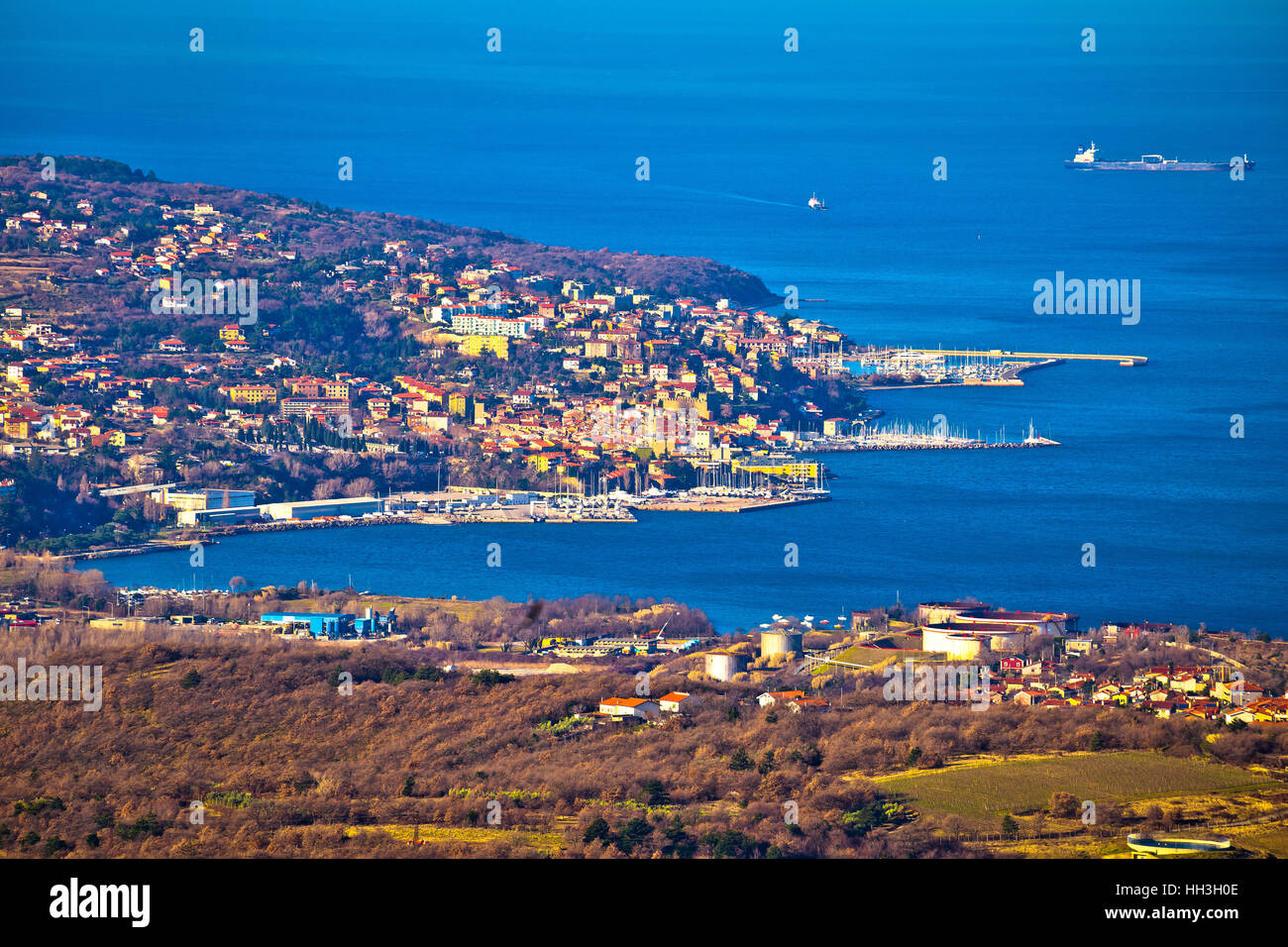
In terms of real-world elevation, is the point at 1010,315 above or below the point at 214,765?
above

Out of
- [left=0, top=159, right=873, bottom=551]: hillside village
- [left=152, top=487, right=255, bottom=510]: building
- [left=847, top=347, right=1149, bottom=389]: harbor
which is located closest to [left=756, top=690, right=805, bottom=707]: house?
[left=0, top=159, right=873, bottom=551]: hillside village

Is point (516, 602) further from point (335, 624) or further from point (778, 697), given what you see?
point (778, 697)

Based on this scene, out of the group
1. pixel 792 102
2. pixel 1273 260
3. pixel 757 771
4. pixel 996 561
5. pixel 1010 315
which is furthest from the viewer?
pixel 792 102

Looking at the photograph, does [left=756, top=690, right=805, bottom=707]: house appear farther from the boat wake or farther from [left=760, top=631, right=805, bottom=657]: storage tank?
the boat wake

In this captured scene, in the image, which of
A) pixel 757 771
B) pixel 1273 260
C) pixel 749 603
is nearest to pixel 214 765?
pixel 757 771

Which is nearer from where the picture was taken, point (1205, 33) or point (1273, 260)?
point (1273, 260)
